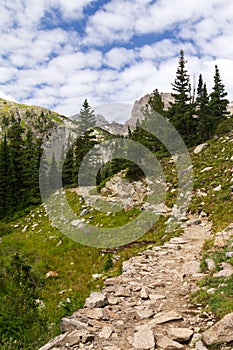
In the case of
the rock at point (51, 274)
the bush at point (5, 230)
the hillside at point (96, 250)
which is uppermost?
the hillside at point (96, 250)

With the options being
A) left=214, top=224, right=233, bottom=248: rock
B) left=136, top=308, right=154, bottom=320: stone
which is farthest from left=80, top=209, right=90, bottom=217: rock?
left=136, top=308, right=154, bottom=320: stone

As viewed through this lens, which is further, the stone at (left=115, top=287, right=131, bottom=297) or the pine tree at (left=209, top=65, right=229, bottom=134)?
the pine tree at (left=209, top=65, right=229, bottom=134)

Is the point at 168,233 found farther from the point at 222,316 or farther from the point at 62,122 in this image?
the point at 62,122

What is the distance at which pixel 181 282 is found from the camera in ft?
29.6

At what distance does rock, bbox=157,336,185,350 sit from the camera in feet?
17.6

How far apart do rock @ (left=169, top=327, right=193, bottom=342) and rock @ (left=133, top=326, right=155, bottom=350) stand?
0.40m

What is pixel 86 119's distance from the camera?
49.2 metres

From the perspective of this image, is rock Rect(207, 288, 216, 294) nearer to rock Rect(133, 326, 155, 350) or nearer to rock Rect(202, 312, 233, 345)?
rock Rect(202, 312, 233, 345)

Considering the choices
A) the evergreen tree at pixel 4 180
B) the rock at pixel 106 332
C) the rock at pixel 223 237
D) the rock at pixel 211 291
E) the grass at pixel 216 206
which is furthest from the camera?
the evergreen tree at pixel 4 180

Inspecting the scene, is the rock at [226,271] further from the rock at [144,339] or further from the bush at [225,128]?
the bush at [225,128]

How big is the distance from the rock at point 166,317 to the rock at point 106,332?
96 centimetres

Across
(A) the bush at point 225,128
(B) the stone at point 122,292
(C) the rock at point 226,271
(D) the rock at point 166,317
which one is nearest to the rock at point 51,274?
(B) the stone at point 122,292

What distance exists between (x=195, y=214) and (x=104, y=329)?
39.8 ft

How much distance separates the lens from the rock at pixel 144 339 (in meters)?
5.52
